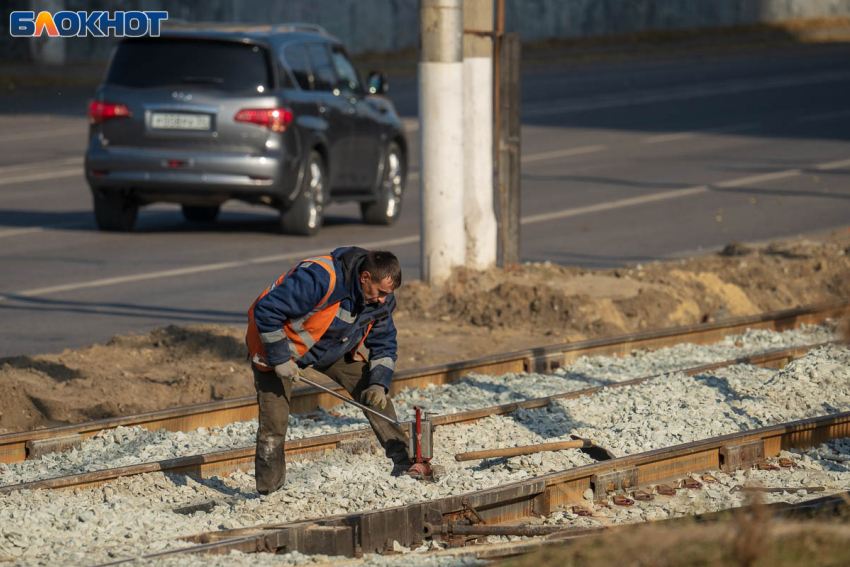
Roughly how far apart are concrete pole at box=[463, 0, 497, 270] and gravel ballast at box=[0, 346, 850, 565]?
335cm

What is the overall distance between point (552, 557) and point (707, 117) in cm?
2438

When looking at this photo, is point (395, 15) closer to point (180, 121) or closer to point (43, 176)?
point (43, 176)

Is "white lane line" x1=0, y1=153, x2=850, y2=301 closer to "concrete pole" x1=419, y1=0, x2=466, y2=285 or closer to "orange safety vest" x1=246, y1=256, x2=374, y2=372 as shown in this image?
"concrete pole" x1=419, y1=0, x2=466, y2=285

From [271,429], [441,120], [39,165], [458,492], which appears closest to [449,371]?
[458,492]

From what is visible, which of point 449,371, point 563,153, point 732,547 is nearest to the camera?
point 732,547

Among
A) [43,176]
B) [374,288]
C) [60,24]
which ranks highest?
[60,24]

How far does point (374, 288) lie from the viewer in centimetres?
594

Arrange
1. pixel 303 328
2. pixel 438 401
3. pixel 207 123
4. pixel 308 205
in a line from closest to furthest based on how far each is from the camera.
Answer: pixel 303 328
pixel 438 401
pixel 207 123
pixel 308 205

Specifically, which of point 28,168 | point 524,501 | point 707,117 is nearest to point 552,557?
point 524,501

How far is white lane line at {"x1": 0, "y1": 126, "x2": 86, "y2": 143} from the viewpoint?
24.3 metres

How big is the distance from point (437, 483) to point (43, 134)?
65.9ft

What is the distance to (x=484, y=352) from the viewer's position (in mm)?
10375

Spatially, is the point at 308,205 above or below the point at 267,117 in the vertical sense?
below

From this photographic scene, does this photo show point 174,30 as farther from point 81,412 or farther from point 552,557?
point 552,557
